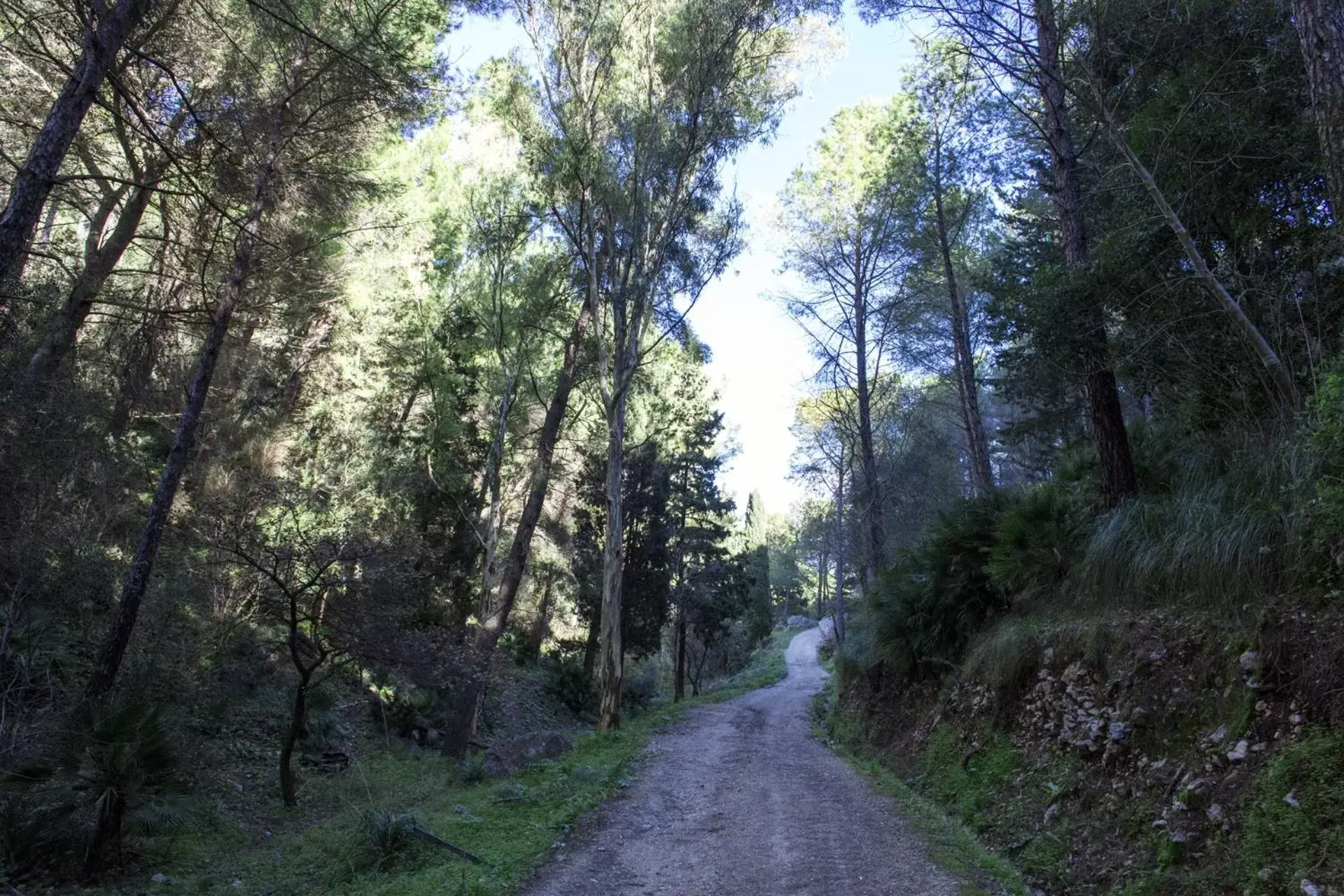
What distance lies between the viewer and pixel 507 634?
79.3ft

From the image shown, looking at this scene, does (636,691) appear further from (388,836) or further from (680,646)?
(388,836)

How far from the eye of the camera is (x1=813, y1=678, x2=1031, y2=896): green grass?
191 inches

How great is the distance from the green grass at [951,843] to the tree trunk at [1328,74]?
495 cm

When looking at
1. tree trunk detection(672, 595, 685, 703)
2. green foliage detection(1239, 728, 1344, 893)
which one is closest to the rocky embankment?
green foliage detection(1239, 728, 1344, 893)

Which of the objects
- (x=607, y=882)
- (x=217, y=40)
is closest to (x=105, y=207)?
(x=217, y=40)

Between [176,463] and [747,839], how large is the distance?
794 centimetres

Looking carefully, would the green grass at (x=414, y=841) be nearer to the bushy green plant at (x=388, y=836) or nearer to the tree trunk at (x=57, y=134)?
the bushy green plant at (x=388, y=836)

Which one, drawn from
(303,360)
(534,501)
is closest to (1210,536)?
(534,501)

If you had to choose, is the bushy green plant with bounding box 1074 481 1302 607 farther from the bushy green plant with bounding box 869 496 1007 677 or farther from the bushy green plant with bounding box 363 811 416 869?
the bushy green plant with bounding box 363 811 416 869

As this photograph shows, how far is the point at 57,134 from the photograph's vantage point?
220 inches

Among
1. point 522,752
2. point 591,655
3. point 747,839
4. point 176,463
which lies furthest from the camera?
point 591,655

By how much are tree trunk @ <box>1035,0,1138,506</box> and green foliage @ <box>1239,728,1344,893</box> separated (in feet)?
13.3

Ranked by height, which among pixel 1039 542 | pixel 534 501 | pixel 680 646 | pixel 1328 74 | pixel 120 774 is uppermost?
pixel 1328 74

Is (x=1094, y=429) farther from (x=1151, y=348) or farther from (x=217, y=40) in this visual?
(x=217, y=40)
